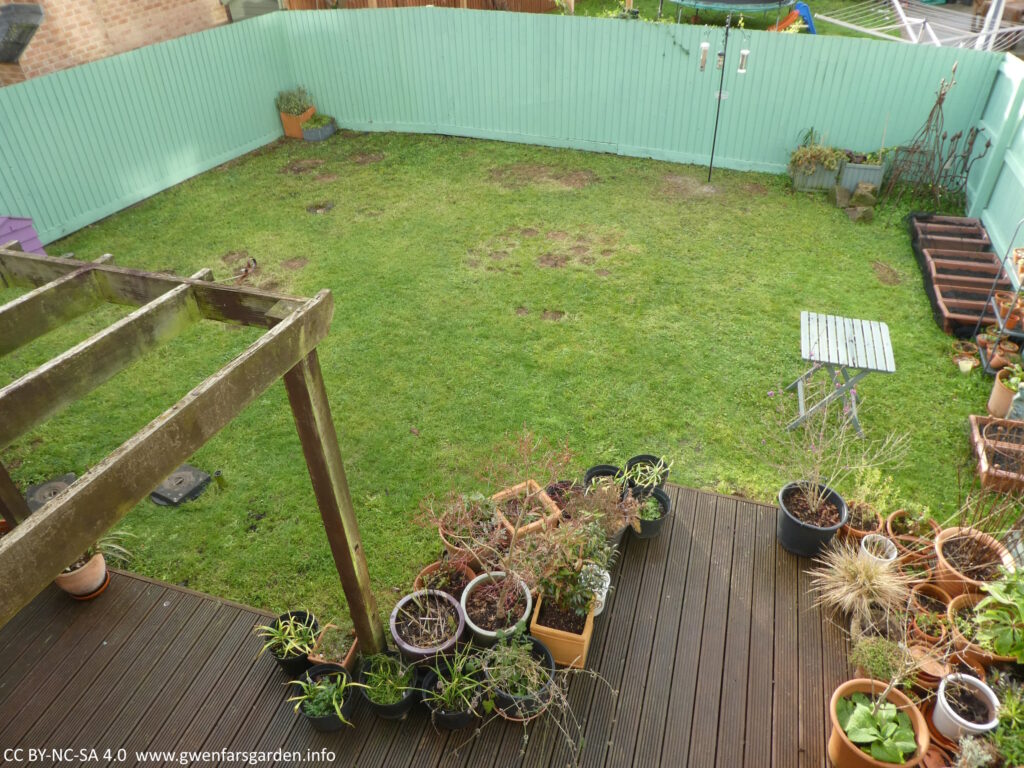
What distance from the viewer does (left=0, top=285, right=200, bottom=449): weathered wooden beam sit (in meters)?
2.32

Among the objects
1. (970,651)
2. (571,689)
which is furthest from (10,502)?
(970,651)

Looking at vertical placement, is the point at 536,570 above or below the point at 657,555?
above

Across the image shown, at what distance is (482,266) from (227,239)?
3.43 m

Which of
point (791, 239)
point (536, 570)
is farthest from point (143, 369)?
point (791, 239)

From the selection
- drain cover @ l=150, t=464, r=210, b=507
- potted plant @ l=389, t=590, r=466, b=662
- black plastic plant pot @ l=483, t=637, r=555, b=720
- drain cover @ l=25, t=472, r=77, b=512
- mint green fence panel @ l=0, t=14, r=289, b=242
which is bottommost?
drain cover @ l=150, t=464, r=210, b=507

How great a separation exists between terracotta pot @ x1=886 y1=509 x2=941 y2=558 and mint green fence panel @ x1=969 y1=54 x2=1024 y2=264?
13.2 feet

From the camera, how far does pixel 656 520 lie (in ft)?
13.9

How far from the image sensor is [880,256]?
777 cm

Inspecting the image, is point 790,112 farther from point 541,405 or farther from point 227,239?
point 227,239

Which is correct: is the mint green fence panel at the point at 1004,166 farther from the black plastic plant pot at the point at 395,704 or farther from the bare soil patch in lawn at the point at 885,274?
the black plastic plant pot at the point at 395,704

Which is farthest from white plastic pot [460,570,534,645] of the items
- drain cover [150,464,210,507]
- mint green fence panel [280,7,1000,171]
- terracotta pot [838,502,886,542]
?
mint green fence panel [280,7,1000,171]

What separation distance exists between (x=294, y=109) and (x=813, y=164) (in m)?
8.28

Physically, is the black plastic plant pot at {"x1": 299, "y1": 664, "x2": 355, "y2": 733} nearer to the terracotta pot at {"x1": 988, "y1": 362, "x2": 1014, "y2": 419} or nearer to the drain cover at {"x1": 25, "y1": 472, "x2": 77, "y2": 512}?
the drain cover at {"x1": 25, "y1": 472, "x2": 77, "y2": 512}

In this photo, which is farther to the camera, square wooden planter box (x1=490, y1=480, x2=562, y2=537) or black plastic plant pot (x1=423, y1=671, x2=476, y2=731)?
square wooden planter box (x1=490, y1=480, x2=562, y2=537)
